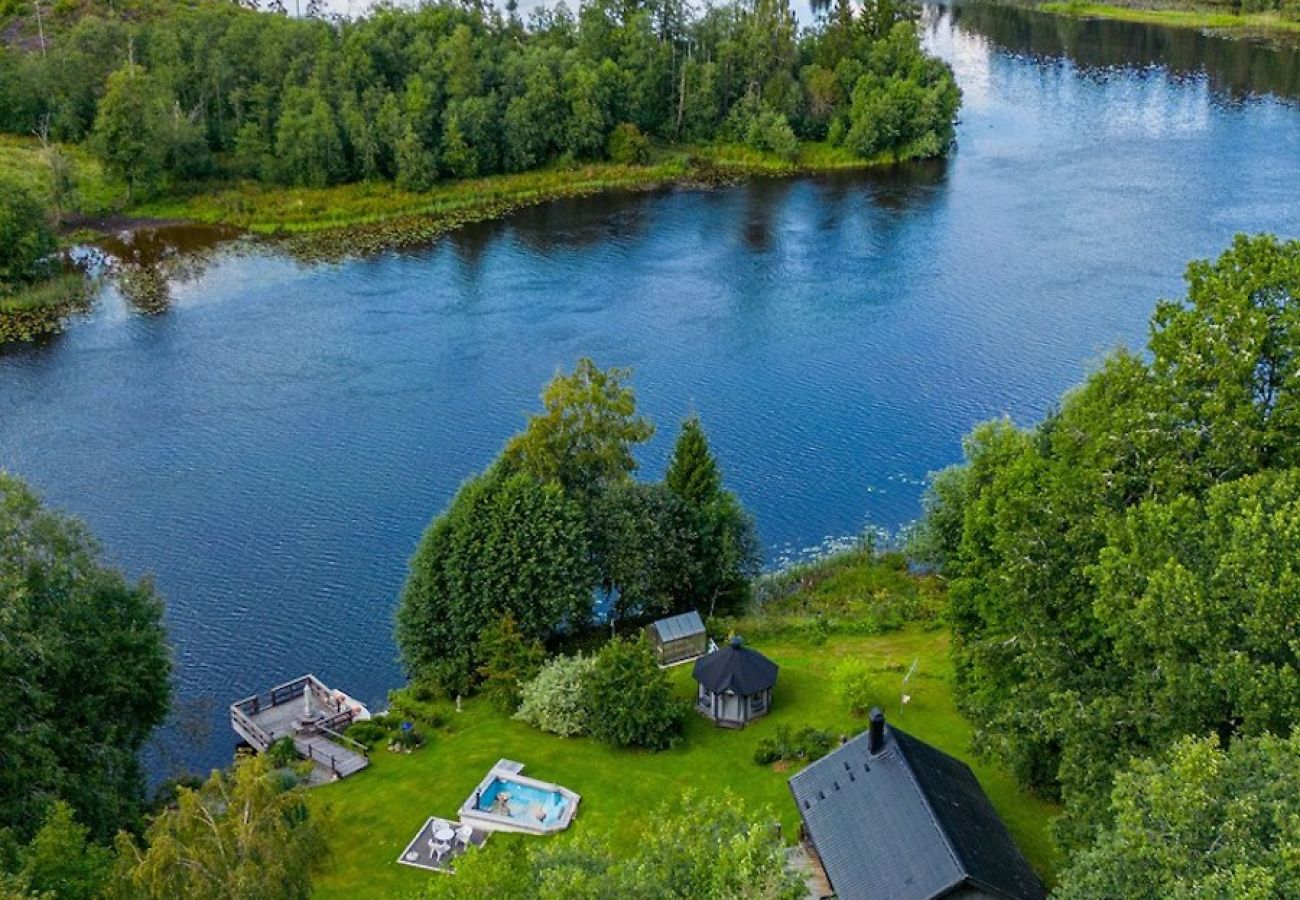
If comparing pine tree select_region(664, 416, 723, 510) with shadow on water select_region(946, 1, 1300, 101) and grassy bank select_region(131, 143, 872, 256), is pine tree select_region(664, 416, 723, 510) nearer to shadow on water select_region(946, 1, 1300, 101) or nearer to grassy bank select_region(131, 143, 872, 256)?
grassy bank select_region(131, 143, 872, 256)

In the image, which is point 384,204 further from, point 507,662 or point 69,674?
point 69,674

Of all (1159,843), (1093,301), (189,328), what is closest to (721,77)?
(1093,301)

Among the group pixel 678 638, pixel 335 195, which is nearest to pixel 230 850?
pixel 678 638

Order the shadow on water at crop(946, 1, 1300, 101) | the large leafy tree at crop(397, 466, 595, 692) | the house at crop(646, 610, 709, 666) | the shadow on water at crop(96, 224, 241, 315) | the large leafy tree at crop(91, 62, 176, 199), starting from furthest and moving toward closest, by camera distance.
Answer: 1. the shadow on water at crop(946, 1, 1300, 101)
2. the large leafy tree at crop(91, 62, 176, 199)
3. the shadow on water at crop(96, 224, 241, 315)
4. the house at crop(646, 610, 709, 666)
5. the large leafy tree at crop(397, 466, 595, 692)

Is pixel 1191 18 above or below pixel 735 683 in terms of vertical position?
above

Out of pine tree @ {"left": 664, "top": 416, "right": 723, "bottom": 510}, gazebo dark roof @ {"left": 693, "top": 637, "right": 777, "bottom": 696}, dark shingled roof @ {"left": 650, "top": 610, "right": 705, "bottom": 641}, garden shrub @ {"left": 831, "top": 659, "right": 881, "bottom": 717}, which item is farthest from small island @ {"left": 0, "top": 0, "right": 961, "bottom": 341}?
garden shrub @ {"left": 831, "top": 659, "right": 881, "bottom": 717}

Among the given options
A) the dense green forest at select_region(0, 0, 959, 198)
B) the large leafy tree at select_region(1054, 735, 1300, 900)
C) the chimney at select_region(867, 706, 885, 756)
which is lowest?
the chimney at select_region(867, 706, 885, 756)
